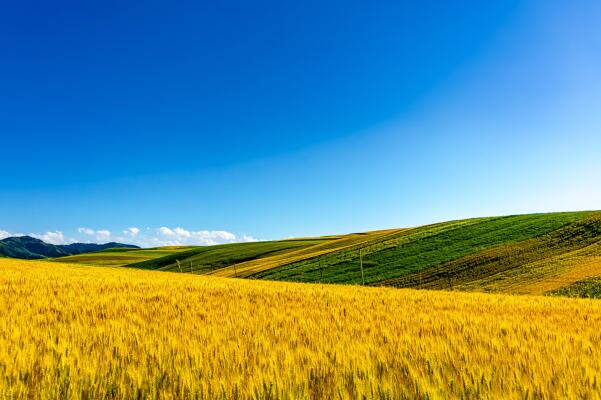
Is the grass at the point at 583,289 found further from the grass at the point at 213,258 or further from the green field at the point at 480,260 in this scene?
the grass at the point at 213,258

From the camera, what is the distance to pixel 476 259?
46.1m

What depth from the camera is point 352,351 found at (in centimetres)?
460

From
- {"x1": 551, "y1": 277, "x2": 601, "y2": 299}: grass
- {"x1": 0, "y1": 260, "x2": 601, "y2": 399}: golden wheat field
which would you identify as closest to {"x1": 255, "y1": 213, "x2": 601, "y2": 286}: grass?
{"x1": 551, "y1": 277, "x2": 601, "y2": 299}: grass

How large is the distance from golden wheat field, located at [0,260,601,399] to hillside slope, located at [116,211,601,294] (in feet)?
96.4

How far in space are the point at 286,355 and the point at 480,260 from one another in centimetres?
4542

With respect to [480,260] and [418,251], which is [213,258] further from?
[480,260]

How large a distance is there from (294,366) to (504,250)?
48.6 meters

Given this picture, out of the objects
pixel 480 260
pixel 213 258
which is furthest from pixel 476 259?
pixel 213 258

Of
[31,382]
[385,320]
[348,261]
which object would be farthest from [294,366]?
[348,261]

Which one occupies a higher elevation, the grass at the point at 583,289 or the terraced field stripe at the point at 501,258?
the terraced field stripe at the point at 501,258

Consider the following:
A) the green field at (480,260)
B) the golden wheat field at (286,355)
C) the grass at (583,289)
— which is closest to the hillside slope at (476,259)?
the green field at (480,260)

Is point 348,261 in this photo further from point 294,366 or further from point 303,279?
point 294,366

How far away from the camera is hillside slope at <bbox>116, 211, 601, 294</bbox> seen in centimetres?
3706

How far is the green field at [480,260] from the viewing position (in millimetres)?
36031
